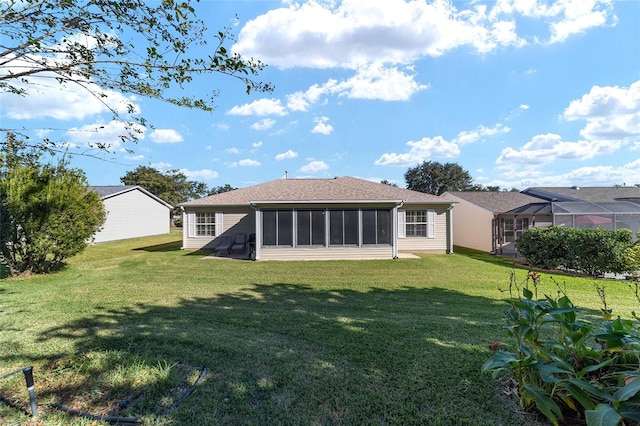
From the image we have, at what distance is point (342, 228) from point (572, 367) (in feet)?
33.5

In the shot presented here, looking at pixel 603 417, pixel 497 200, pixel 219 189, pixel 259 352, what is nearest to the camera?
pixel 603 417

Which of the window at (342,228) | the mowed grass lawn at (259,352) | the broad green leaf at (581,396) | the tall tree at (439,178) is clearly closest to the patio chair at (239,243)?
the window at (342,228)

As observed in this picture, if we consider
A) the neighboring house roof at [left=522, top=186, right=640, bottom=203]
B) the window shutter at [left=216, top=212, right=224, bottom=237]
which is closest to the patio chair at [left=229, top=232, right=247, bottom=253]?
the window shutter at [left=216, top=212, right=224, bottom=237]

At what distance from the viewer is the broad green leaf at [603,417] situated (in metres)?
1.57

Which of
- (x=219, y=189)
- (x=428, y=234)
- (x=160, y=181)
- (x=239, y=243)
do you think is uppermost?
(x=219, y=189)

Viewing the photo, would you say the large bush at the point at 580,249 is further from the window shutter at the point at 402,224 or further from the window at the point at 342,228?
the window at the point at 342,228

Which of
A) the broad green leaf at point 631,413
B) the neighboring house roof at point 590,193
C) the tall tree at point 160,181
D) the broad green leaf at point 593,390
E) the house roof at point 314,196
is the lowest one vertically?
the broad green leaf at point 631,413

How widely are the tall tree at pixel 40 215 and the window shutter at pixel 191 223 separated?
21.6 feet

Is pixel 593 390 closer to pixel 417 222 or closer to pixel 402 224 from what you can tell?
pixel 402 224

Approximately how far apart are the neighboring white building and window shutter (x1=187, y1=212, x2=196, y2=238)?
7437mm

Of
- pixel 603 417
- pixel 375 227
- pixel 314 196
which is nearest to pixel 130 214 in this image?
pixel 314 196

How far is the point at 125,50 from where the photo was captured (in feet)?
11.1

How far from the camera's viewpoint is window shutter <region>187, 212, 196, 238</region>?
15.9 m

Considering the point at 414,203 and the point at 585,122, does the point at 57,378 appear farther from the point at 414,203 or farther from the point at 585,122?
the point at 585,122
